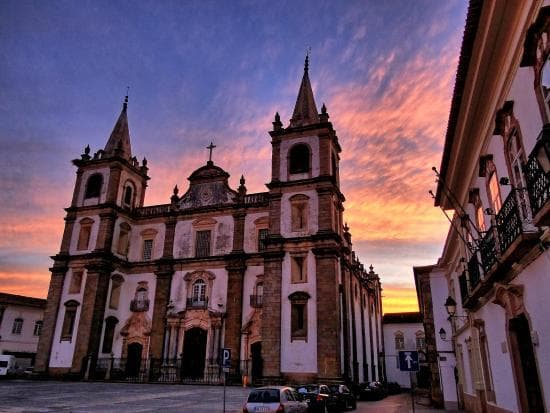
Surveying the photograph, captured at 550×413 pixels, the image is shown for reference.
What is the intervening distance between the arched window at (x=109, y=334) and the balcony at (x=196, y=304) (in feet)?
20.9

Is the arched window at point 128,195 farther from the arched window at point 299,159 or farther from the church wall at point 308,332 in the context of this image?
the church wall at point 308,332

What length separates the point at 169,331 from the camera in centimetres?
3434

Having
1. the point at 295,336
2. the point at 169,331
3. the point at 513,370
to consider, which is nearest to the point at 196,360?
the point at 169,331

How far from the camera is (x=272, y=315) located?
2953 centimetres

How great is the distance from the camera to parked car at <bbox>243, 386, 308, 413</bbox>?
13039 mm

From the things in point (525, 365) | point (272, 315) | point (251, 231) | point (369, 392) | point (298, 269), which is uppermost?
point (251, 231)

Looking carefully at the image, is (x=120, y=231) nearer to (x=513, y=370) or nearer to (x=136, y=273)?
(x=136, y=273)

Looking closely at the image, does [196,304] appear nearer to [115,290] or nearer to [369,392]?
[115,290]

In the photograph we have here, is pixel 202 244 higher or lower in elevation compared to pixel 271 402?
higher

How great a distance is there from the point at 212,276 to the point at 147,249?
742 cm

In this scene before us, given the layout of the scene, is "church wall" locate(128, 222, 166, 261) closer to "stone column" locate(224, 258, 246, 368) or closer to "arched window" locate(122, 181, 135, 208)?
"arched window" locate(122, 181, 135, 208)

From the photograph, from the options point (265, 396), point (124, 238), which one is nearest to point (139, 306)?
point (124, 238)

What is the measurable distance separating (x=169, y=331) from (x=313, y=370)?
12585mm

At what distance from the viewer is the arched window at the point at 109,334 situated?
3469 centimetres
